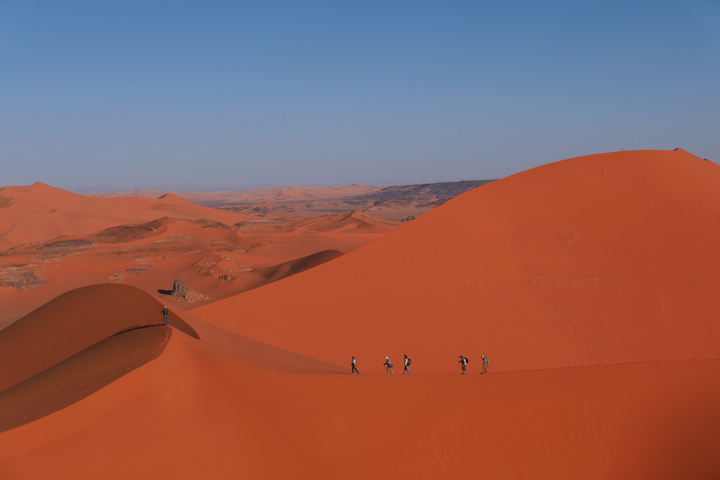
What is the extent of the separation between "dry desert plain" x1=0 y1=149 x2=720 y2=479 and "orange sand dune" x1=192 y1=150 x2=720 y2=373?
0.07 metres

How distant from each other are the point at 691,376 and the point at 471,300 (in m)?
8.56

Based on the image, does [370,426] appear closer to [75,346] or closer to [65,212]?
[75,346]

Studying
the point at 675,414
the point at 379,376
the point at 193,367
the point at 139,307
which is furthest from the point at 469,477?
the point at 139,307

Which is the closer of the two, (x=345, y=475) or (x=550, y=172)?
(x=345, y=475)

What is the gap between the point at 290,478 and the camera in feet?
25.2

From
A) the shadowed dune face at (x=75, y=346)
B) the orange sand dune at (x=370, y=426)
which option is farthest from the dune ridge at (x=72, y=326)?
the orange sand dune at (x=370, y=426)

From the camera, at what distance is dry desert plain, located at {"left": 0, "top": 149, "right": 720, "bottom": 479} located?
315 inches

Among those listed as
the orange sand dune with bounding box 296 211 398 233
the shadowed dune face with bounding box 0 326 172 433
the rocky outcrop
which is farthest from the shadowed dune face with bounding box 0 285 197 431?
the orange sand dune with bounding box 296 211 398 233

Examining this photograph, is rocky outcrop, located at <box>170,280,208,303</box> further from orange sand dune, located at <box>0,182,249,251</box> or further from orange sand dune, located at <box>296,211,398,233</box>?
orange sand dune, located at <box>0,182,249,251</box>

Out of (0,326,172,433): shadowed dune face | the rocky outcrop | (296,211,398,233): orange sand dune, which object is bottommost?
the rocky outcrop

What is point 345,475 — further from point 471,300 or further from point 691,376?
point 471,300

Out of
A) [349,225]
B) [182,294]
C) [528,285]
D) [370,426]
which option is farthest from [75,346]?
[349,225]

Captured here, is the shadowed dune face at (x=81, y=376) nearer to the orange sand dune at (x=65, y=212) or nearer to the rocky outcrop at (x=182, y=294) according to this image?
the rocky outcrop at (x=182, y=294)

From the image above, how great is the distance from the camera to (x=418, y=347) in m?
16.0
